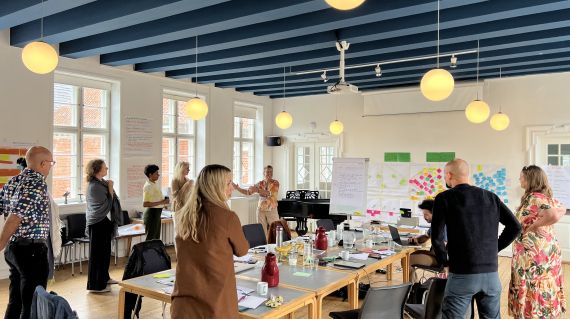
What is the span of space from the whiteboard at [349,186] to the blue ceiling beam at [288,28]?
2.27 meters

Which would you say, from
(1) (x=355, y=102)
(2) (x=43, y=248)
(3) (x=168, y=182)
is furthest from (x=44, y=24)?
(1) (x=355, y=102)

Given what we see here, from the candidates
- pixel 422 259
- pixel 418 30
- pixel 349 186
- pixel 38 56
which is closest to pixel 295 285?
pixel 422 259

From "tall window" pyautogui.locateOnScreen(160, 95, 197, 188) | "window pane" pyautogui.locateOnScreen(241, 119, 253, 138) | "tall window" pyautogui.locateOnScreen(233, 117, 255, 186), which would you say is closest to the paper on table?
"tall window" pyautogui.locateOnScreen(160, 95, 197, 188)

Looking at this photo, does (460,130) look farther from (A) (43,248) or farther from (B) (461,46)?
(A) (43,248)

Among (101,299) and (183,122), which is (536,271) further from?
(183,122)

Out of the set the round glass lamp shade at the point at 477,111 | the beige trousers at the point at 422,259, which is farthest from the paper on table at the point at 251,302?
the round glass lamp shade at the point at 477,111

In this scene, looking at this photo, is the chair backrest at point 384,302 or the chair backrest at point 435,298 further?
the chair backrest at point 435,298

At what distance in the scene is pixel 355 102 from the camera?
9203mm

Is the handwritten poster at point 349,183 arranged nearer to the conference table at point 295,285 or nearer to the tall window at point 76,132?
the conference table at point 295,285

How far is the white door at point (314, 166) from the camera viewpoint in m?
9.77

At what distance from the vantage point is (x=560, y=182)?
7109 mm

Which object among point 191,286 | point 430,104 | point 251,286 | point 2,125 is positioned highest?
point 430,104

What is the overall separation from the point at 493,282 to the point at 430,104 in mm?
5776

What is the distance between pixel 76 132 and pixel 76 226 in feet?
5.03
